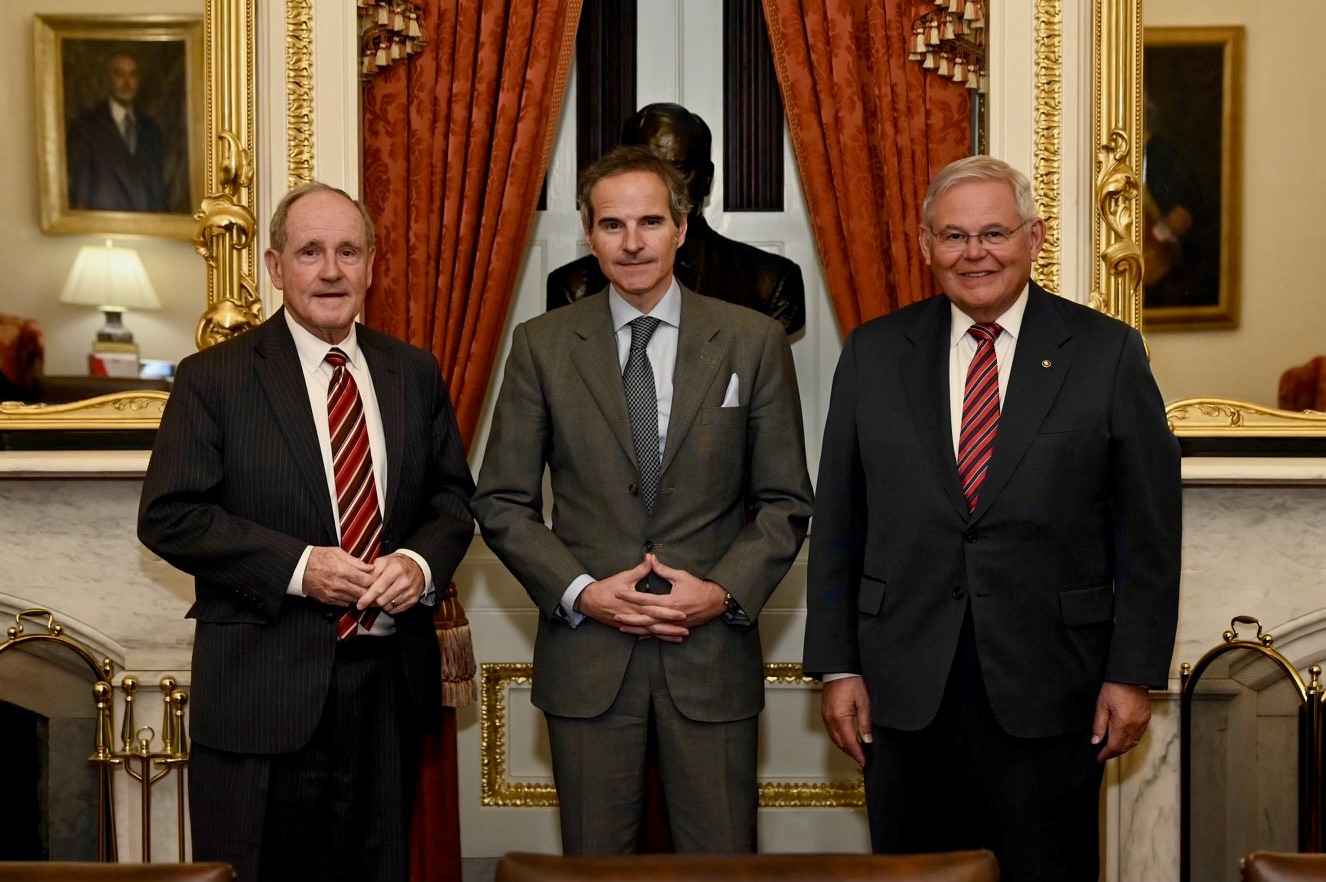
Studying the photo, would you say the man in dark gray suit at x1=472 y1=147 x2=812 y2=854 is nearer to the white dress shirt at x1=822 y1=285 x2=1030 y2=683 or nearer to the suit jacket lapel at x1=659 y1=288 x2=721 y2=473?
the suit jacket lapel at x1=659 y1=288 x2=721 y2=473

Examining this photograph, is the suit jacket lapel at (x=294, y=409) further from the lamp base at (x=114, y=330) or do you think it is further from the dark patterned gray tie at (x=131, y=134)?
the dark patterned gray tie at (x=131, y=134)

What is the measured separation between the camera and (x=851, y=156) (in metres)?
3.59

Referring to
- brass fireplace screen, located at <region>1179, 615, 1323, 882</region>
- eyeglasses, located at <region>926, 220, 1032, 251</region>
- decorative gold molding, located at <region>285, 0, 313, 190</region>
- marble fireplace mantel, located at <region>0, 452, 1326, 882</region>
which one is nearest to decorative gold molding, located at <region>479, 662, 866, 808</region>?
marble fireplace mantel, located at <region>0, 452, 1326, 882</region>

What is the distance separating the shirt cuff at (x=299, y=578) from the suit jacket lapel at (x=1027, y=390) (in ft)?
3.86

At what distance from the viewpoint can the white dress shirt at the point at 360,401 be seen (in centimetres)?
246

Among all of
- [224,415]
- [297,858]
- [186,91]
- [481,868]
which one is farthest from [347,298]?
[481,868]

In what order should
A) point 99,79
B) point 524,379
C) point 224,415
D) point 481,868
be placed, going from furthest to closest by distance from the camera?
point 481,868
point 99,79
point 524,379
point 224,415

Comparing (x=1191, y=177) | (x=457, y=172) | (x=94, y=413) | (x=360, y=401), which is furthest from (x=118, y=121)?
(x=1191, y=177)

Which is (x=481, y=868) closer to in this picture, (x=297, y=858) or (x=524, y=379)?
(x=297, y=858)

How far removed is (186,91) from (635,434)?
5.57 feet

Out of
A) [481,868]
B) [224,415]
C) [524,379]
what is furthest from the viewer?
[481,868]

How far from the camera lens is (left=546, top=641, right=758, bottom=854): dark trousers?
253cm

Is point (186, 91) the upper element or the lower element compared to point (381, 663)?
upper

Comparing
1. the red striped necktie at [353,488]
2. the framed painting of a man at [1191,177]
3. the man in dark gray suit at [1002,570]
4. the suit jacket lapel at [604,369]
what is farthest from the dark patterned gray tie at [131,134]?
the framed painting of a man at [1191,177]
